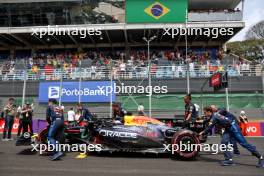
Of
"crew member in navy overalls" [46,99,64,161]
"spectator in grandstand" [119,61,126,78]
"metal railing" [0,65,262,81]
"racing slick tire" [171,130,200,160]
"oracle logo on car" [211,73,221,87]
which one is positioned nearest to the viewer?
"racing slick tire" [171,130,200,160]

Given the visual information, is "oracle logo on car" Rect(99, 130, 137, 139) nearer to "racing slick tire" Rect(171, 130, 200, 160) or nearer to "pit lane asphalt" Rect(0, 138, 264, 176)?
"pit lane asphalt" Rect(0, 138, 264, 176)

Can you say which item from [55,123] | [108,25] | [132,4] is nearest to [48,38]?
[108,25]

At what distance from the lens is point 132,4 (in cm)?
3319

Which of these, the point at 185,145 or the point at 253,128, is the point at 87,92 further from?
the point at 185,145

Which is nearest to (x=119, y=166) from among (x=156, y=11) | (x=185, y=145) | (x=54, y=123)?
(x=185, y=145)

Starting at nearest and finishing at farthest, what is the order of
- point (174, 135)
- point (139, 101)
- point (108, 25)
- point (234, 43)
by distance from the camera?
1. point (174, 135)
2. point (139, 101)
3. point (108, 25)
4. point (234, 43)

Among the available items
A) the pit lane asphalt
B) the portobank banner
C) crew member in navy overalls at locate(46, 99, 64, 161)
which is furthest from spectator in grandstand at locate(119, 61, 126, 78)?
crew member in navy overalls at locate(46, 99, 64, 161)

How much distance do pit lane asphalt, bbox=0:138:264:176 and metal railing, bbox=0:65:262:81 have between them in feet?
47.5

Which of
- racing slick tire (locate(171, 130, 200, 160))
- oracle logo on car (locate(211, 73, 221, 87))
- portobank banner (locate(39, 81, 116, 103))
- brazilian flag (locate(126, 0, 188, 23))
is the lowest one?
racing slick tire (locate(171, 130, 200, 160))

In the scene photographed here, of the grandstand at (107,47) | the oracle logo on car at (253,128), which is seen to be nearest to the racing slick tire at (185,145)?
the oracle logo on car at (253,128)

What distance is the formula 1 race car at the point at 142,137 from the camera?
9742 mm

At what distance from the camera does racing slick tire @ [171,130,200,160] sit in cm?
970

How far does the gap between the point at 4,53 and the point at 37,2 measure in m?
8.11

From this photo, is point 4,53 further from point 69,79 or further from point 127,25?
point 69,79
